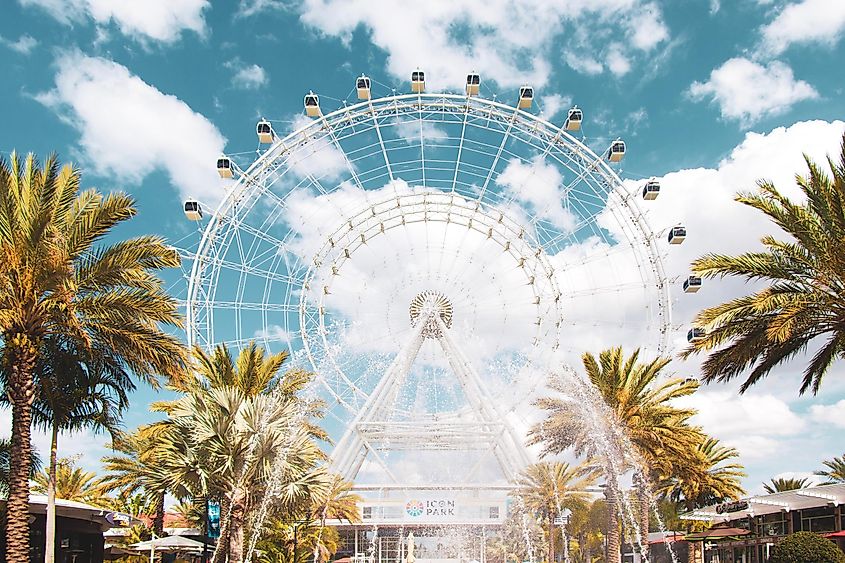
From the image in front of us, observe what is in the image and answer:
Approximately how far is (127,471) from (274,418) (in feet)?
62.5

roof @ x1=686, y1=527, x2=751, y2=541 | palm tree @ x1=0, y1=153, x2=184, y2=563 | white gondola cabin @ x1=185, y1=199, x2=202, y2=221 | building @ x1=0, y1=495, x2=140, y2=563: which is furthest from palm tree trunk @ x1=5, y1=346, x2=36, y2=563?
roof @ x1=686, y1=527, x2=751, y2=541

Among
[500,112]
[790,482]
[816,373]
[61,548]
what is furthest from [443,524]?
[816,373]

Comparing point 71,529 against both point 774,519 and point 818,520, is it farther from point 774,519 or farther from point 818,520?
point 774,519

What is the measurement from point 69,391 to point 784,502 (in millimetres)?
22039

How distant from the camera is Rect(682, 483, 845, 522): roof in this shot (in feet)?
82.9

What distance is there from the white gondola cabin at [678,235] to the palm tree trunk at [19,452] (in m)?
28.1

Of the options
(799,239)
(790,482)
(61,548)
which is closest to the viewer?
(799,239)

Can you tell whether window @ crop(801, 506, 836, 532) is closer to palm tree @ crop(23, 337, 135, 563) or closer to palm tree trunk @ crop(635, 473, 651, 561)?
palm tree trunk @ crop(635, 473, 651, 561)

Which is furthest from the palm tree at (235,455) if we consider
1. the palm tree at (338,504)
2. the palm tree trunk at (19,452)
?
the palm tree at (338,504)

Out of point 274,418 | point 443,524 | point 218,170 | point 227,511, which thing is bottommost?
point 443,524

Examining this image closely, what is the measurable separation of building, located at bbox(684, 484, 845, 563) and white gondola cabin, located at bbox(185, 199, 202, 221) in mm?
23707

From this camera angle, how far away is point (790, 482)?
51031 millimetres

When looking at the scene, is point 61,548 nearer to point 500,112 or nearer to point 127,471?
point 127,471

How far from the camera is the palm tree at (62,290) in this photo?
1548cm
